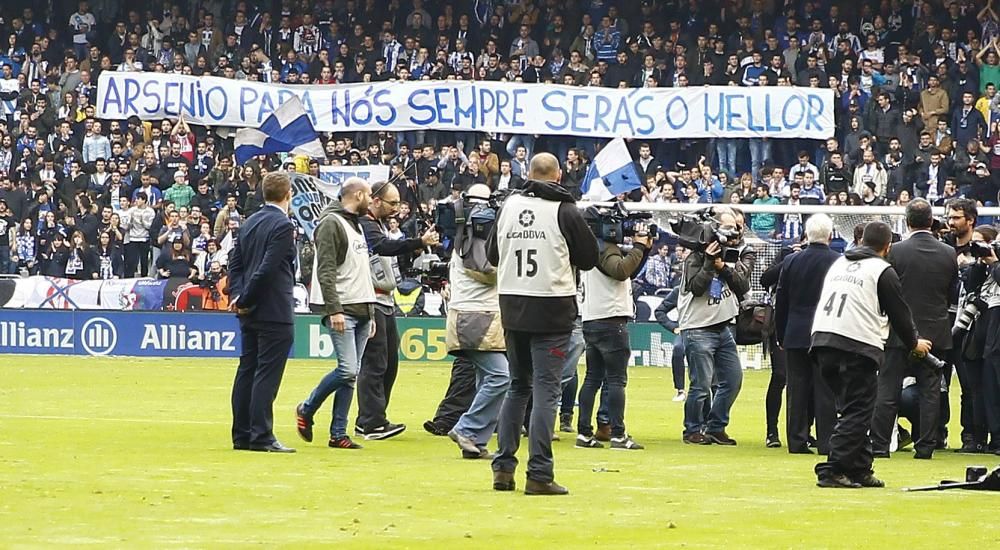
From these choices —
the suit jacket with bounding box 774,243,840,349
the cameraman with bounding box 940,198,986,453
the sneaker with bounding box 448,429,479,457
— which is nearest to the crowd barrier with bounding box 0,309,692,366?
the cameraman with bounding box 940,198,986,453

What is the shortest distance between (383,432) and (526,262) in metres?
4.49

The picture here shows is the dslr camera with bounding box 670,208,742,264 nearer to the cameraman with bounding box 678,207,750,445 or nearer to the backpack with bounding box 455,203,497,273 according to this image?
the cameraman with bounding box 678,207,750,445

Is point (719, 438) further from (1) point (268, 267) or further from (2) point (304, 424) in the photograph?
(1) point (268, 267)

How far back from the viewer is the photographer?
13531 mm

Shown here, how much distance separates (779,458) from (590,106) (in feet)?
63.9

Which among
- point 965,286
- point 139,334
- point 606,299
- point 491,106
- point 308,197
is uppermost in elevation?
point 491,106

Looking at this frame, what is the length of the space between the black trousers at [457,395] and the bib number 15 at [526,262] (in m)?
4.66

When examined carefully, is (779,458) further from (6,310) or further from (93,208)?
(93,208)

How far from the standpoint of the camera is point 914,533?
9438 mm

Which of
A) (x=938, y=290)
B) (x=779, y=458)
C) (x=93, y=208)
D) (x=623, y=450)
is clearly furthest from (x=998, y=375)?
(x=93, y=208)

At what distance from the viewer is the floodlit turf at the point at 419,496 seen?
911 cm

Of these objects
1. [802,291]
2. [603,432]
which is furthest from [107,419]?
[802,291]

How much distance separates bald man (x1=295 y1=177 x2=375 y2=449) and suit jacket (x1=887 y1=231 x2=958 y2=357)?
163 inches

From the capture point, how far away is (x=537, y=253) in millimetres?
11102
